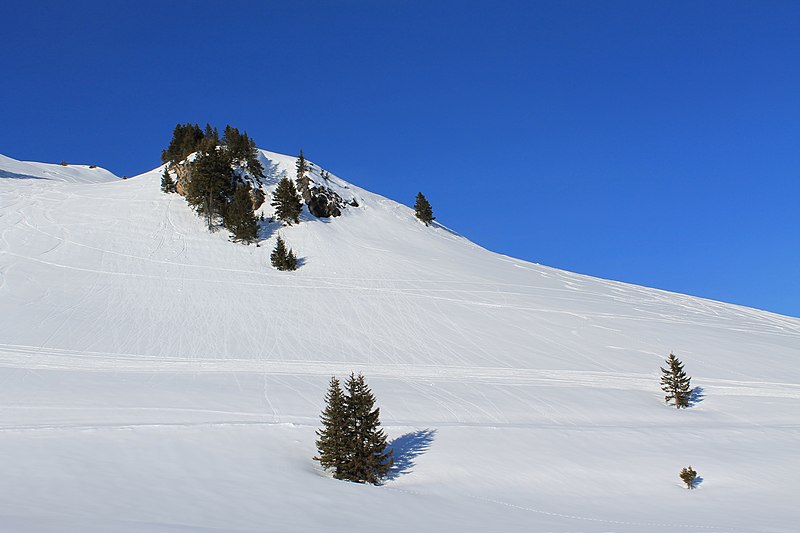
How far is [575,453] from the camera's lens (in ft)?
54.9

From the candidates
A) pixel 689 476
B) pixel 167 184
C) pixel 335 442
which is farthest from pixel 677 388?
pixel 167 184

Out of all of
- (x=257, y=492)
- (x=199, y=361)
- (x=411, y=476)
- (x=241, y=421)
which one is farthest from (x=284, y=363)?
(x=257, y=492)

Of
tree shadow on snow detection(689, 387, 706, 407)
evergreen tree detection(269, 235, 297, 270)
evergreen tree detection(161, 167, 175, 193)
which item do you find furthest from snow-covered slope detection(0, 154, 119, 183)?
tree shadow on snow detection(689, 387, 706, 407)

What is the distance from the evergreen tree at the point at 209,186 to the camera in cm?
4722

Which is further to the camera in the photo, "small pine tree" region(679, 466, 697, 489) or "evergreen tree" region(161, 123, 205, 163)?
"evergreen tree" region(161, 123, 205, 163)

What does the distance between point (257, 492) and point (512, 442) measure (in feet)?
29.9

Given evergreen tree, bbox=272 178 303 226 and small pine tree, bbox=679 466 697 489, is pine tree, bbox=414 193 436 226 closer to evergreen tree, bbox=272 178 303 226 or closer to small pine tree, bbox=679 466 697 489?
evergreen tree, bbox=272 178 303 226

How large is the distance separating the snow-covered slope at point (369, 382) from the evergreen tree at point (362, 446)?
0.73 m

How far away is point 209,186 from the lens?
1869 inches

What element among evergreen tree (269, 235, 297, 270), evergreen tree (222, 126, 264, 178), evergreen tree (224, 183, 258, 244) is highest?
evergreen tree (222, 126, 264, 178)

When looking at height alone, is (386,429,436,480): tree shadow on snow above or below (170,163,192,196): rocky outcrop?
below

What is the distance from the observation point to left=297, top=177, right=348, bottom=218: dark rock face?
54.7m

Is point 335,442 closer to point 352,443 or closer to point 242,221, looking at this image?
point 352,443

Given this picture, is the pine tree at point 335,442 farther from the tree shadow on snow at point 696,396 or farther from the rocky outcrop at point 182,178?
the rocky outcrop at point 182,178
